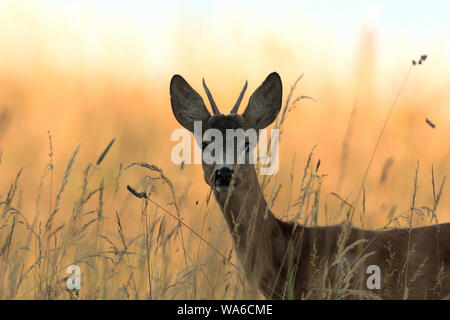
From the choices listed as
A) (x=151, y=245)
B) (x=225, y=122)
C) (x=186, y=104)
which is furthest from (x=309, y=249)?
(x=186, y=104)

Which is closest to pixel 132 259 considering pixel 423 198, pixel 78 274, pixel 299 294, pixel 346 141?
pixel 78 274

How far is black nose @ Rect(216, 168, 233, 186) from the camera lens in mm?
4957

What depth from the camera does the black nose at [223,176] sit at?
16.3 ft

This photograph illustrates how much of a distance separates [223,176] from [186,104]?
1.47 metres

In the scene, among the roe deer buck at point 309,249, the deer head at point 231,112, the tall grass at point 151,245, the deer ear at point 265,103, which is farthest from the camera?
the deer ear at point 265,103

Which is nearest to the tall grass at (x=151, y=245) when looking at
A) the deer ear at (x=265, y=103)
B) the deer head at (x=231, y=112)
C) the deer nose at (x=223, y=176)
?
the deer nose at (x=223, y=176)

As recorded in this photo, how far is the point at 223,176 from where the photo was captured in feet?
16.3

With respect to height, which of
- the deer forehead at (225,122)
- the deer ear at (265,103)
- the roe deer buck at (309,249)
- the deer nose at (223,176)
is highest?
the deer ear at (265,103)

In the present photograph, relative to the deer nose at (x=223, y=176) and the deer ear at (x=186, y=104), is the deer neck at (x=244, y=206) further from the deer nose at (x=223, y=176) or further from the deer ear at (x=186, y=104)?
the deer ear at (x=186, y=104)

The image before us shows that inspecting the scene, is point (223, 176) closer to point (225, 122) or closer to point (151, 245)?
point (151, 245)
